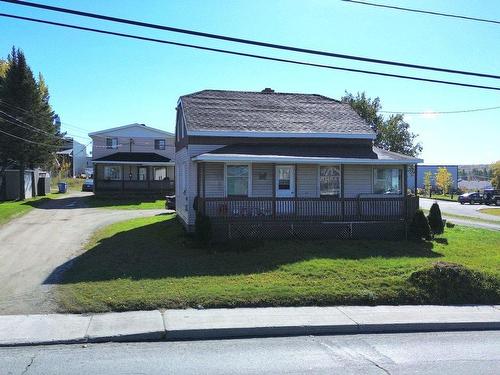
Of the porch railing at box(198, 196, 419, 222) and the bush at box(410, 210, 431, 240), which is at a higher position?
the porch railing at box(198, 196, 419, 222)

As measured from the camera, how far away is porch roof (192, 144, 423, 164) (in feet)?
57.6

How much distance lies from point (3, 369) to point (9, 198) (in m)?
35.1

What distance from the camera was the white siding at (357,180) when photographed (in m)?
20.2

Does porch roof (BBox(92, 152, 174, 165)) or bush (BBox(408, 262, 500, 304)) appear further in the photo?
porch roof (BBox(92, 152, 174, 165))

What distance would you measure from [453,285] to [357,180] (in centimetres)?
924

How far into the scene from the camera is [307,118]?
2192cm

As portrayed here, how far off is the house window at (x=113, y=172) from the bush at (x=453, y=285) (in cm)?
3807

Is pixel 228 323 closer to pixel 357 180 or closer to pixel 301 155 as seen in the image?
pixel 301 155

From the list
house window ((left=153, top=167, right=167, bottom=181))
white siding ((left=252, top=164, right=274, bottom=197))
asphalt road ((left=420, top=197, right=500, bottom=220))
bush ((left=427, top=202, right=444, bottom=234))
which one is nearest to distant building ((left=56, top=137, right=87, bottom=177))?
house window ((left=153, top=167, right=167, bottom=181))

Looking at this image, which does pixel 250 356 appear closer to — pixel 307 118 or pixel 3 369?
pixel 3 369

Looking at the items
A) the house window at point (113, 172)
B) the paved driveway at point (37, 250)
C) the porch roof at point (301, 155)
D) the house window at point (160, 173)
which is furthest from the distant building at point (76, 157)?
the porch roof at point (301, 155)

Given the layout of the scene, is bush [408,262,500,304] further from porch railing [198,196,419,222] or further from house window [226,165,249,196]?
house window [226,165,249,196]

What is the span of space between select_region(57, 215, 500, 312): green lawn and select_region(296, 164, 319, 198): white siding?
10.9 ft

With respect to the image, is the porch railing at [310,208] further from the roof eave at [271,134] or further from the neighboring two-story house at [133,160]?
the neighboring two-story house at [133,160]
